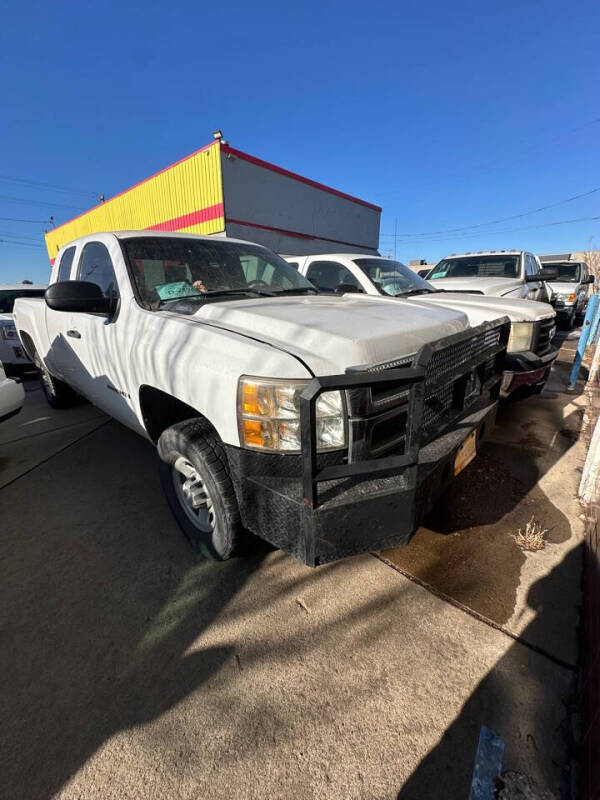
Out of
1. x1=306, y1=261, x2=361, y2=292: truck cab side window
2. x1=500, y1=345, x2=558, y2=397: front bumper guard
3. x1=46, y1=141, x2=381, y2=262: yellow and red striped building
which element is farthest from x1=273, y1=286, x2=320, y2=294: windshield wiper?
x1=46, y1=141, x2=381, y2=262: yellow and red striped building

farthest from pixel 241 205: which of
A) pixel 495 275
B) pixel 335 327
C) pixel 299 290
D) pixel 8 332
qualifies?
pixel 335 327

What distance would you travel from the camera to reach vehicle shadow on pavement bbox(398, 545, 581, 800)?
1.31 meters

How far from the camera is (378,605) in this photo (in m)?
2.03

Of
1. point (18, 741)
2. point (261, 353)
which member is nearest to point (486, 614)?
point (261, 353)

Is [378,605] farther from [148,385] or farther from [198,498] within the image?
[148,385]

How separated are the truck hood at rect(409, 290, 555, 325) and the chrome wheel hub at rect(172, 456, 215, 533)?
2.82m

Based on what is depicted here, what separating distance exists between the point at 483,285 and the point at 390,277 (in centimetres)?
182

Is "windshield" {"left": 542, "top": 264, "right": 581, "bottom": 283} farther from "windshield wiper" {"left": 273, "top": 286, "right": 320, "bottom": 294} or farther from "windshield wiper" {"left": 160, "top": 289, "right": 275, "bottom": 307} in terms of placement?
"windshield wiper" {"left": 160, "top": 289, "right": 275, "bottom": 307}

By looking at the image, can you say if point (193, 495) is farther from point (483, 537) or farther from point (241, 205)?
point (241, 205)

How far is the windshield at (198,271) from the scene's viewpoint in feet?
8.54

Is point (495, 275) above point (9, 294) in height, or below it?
above

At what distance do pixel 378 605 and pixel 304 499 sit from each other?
3.21 feet

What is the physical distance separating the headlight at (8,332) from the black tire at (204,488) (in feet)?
20.9

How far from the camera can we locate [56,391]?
5.13m
